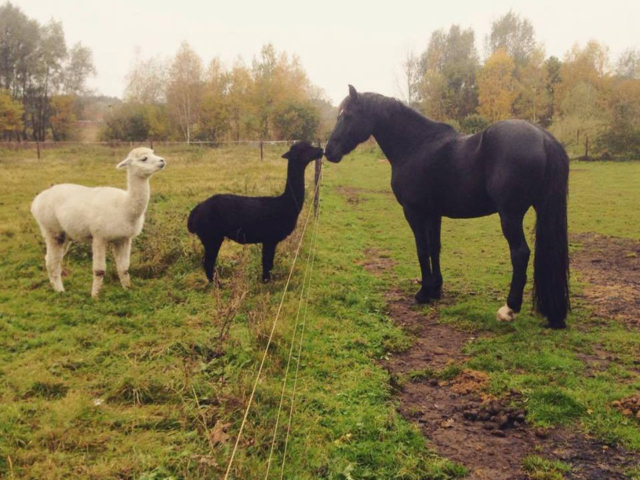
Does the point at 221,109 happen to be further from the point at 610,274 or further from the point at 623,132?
the point at 610,274

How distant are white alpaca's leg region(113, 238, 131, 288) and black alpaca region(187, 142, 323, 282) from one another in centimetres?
78

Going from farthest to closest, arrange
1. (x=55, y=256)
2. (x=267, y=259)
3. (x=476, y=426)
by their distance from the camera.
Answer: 1. (x=267, y=259)
2. (x=55, y=256)
3. (x=476, y=426)

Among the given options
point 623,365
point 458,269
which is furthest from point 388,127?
point 623,365

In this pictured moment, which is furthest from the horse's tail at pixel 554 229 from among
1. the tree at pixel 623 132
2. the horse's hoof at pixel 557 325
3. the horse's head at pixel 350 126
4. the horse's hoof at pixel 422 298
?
the tree at pixel 623 132

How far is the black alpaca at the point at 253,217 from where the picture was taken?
580 centimetres

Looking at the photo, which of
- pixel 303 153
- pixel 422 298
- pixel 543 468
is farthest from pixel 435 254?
pixel 543 468

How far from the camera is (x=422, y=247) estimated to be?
572cm

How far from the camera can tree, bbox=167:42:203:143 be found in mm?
44562

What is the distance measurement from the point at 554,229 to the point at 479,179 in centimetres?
91

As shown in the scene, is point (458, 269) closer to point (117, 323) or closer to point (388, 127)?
point (388, 127)

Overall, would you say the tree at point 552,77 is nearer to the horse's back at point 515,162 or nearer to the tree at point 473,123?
the tree at point 473,123

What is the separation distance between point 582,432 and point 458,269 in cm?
433

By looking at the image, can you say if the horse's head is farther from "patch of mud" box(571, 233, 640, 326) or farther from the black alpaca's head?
"patch of mud" box(571, 233, 640, 326)

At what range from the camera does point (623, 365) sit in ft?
13.2
